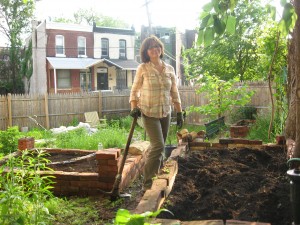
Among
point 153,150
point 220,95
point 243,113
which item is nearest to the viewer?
point 153,150

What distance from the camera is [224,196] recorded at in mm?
2764

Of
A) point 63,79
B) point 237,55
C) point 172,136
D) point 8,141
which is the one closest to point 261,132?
point 172,136

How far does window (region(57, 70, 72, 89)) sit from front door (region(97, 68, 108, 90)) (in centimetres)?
251

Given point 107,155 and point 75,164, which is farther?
point 75,164

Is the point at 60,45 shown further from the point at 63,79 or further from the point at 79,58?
the point at 63,79

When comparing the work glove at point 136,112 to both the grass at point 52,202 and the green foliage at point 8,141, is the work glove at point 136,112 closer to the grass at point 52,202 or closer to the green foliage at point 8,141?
the grass at point 52,202

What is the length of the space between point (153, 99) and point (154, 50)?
1.85ft

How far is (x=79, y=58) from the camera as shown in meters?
24.1

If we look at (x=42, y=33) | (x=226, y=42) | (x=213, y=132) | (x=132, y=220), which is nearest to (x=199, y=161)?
(x=132, y=220)

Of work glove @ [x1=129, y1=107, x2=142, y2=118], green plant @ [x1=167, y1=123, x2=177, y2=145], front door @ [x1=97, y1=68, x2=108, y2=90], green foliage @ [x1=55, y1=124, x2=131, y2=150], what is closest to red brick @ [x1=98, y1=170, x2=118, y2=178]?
work glove @ [x1=129, y1=107, x2=142, y2=118]

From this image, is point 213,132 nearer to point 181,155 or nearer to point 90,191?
point 181,155

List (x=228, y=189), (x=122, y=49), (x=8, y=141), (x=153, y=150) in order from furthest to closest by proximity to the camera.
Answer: (x=122, y=49) → (x=8, y=141) → (x=153, y=150) → (x=228, y=189)

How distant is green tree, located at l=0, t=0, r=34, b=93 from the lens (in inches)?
883

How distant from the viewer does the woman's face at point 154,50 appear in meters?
3.70
